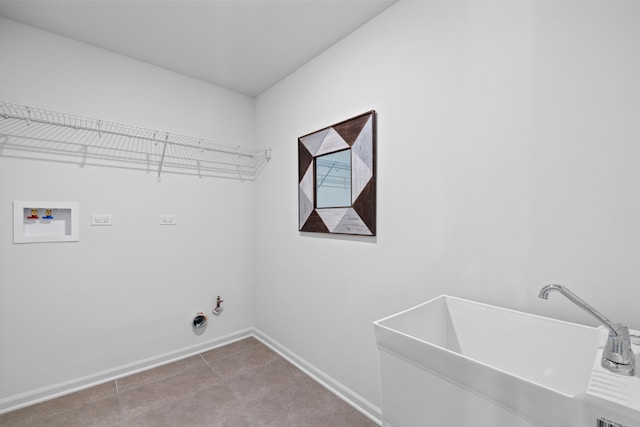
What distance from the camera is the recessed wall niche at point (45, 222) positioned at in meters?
1.89

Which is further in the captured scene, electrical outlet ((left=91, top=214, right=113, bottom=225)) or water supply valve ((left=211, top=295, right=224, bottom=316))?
water supply valve ((left=211, top=295, right=224, bottom=316))

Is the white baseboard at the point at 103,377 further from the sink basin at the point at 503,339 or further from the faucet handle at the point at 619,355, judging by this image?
the faucet handle at the point at 619,355

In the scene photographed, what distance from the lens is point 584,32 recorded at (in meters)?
1.08

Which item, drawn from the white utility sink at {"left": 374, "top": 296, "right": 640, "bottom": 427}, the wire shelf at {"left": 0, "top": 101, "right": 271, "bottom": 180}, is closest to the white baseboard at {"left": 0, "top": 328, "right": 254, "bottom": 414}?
the wire shelf at {"left": 0, "top": 101, "right": 271, "bottom": 180}

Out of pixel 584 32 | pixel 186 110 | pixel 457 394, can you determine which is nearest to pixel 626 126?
pixel 584 32

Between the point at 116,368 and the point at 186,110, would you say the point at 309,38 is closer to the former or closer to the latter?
the point at 186,110

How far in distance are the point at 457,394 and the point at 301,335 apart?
1.74 meters

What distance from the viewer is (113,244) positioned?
7.34 ft

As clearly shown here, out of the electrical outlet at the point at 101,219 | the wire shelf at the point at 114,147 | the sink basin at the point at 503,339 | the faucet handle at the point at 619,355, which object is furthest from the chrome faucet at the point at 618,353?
the electrical outlet at the point at 101,219

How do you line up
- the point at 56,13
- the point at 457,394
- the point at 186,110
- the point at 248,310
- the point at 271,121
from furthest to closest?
the point at 248,310, the point at 271,121, the point at 186,110, the point at 56,13, the point at 457,394

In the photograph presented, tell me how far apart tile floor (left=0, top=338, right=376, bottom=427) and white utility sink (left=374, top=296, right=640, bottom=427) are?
951 mm

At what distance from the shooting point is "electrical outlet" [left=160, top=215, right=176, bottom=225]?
246 centimetres

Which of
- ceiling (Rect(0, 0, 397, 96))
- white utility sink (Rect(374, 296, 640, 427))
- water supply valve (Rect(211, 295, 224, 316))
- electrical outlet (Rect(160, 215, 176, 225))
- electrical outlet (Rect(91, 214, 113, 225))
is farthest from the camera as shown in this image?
water supply valve (Rect(211, 295, 224, 316))

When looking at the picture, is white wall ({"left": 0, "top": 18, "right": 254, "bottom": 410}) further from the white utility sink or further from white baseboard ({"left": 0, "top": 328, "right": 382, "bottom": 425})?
the white utility sink
